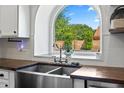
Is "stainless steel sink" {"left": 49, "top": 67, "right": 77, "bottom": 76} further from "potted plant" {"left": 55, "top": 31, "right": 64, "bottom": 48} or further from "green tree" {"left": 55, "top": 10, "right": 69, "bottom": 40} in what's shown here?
"green tree" {"left": 55, "top": 10, "right": 69, "bottom": 40}

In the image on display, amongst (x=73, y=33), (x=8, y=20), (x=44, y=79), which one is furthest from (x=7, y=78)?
(x=73, y=33)

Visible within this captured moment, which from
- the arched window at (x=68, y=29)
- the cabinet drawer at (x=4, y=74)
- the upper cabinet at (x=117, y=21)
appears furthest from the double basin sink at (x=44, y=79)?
the upper cabinet at (x=117, y=21)

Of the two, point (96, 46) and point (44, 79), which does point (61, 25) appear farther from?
point (44, 79)

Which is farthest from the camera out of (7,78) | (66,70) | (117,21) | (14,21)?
(14,21)

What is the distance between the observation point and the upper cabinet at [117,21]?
1.59m

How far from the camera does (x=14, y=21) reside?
226cm

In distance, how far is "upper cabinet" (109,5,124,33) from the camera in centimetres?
159

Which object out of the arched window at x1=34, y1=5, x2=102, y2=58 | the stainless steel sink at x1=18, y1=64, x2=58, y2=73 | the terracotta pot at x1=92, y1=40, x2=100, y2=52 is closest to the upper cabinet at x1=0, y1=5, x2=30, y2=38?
the arched window at x1=34, y1=5, x2=102, y2=58

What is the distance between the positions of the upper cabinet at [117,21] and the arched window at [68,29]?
54cm

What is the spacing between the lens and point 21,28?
7.59 ft

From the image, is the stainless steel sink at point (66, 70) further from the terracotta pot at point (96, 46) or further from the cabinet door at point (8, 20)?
the cabinet door at point (8, 20)

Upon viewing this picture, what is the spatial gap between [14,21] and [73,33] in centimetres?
93

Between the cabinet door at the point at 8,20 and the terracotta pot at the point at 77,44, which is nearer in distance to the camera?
the cabinet door at the point at 8,20
